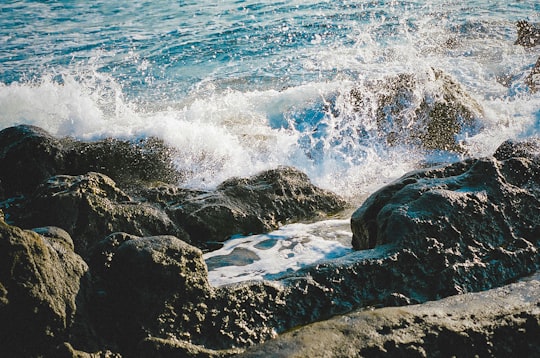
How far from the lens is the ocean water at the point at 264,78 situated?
6.94 metres

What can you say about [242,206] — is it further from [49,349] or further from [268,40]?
[268,40]

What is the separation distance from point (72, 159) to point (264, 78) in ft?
16.2

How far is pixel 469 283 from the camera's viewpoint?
3.67 m

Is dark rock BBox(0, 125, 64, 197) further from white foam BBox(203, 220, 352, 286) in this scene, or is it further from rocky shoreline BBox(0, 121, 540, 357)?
white foam BBox(203, 220, 352, 286)

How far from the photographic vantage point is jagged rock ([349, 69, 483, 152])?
7.58 m

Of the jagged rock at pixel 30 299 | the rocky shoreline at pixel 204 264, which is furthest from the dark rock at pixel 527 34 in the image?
the jagged rock at pixel 30 299

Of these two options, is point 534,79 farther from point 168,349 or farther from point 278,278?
point 168,349

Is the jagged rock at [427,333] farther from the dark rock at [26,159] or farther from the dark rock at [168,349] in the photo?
the dark rock at [26,159]

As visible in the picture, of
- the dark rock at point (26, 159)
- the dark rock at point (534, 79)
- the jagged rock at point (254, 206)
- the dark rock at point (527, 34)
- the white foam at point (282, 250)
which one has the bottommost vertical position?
the white foam at point (282, 250)

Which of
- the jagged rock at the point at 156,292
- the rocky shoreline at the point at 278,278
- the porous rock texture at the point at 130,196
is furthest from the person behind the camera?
the porous rock texture at the point at 130,196

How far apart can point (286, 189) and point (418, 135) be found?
8.65 ft

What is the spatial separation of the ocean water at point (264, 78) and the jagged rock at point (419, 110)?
10 centimetres

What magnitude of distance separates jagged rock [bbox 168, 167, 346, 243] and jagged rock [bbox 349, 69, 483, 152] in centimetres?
209

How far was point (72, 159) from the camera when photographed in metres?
6.39
